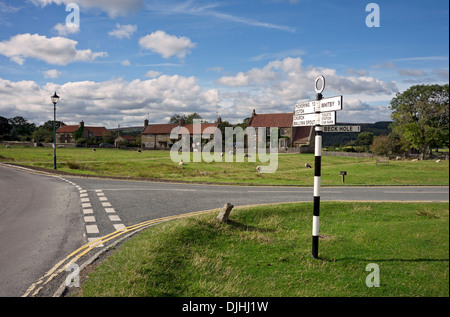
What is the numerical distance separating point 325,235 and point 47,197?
13.5 metres

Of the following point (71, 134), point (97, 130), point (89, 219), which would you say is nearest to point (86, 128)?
point (97, 130)

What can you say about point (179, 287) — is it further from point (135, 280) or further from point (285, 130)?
point (285, 130)

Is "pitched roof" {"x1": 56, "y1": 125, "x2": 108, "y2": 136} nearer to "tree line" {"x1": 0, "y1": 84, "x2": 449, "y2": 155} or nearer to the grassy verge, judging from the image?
"tree line" {"x1": 0, "y1": 84, "x2": 449, "y2": 155}

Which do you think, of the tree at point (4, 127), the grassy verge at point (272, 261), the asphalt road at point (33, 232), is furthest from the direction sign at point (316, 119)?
the tree at point (4, 127)

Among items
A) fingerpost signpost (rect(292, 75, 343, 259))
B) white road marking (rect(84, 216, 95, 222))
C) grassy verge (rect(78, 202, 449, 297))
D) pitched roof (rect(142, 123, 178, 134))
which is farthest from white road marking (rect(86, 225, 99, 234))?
pitched roof (rect(142, 123, 178, 134))

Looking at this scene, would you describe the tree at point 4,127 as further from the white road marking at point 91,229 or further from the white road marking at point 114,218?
the white road marking at point 91,229

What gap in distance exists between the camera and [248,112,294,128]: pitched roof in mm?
78062

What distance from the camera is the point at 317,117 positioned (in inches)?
281

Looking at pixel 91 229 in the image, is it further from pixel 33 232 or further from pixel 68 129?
pixel 68 129

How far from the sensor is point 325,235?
9.52 metres

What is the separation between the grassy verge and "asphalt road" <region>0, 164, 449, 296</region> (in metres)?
1.29

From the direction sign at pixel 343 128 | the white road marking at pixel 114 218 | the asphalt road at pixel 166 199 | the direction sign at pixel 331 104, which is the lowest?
the white road marking at pixel 114 218

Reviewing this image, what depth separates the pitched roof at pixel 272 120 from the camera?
78062 millimetres
